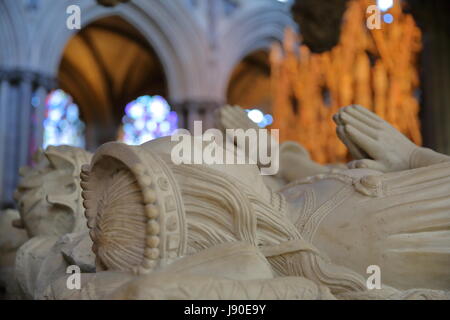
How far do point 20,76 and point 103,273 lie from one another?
11.9 meters

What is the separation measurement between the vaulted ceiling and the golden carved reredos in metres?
7.02

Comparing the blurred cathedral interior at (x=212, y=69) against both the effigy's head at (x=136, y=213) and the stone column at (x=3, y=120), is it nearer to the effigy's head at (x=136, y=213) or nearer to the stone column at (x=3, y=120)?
the stone column at (x=3, y=120)

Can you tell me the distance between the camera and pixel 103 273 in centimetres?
159

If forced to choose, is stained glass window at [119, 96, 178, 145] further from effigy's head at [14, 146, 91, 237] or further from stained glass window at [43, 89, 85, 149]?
effigy's head at [14, 146, 91, 237]

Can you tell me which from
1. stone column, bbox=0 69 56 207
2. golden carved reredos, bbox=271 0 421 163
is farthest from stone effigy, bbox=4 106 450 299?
stone column, bbox=0 69 56 207

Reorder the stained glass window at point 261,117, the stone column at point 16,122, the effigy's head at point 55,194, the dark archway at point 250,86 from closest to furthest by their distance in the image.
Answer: the effigy's head at point 55,194, the stone column at point 16,122, the stained glass window at point 261,117, the dark archway at point 250,86

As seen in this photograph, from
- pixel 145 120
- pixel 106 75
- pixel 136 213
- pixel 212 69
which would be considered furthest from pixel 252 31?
pixel 136 213

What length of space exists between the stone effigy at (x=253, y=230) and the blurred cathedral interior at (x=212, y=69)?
821 millimetres

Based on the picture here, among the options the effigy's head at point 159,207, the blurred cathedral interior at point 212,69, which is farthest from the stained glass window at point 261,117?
the effigy's head at point 159,207

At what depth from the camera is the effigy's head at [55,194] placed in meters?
2.42

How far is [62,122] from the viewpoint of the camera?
1802 cm

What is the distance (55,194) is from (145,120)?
1660cm
